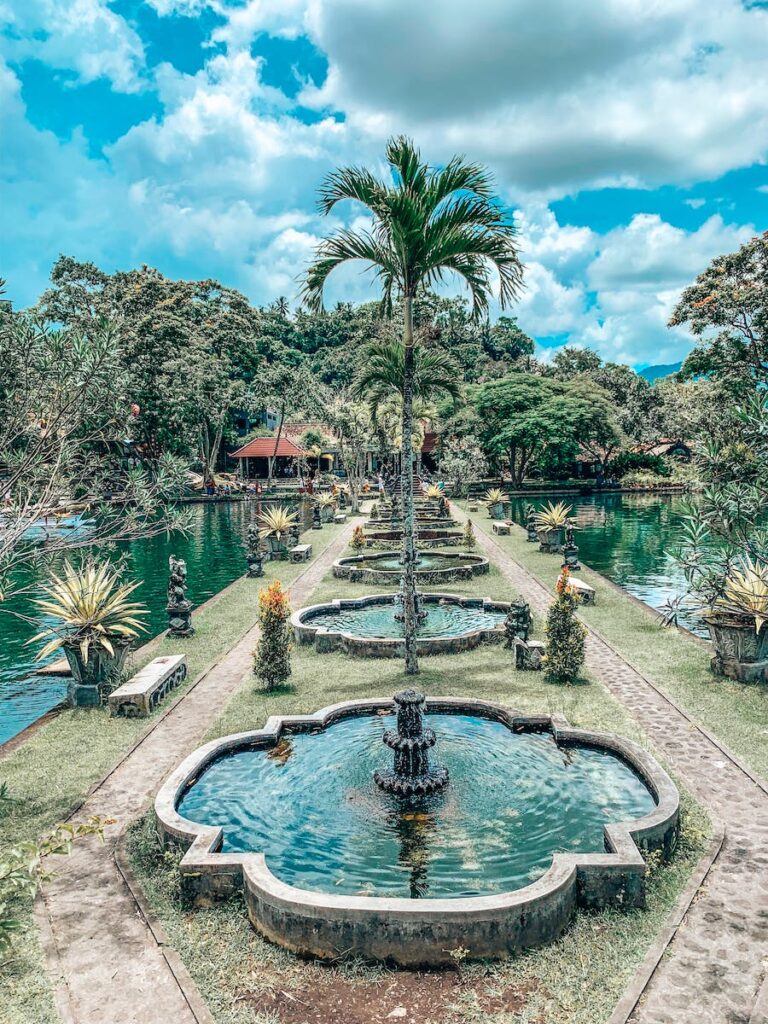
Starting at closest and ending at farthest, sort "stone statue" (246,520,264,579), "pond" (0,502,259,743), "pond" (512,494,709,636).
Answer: "pond" (0,502,259,743) < "pond" (512,494,709,636) < "stone statue" (246,520,264,579)

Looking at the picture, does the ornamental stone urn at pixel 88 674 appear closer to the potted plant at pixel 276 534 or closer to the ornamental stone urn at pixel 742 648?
the ornamental stone urn at pixel 742 648

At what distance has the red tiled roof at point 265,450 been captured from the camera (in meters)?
57.9

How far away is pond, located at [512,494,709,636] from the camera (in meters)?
19.7

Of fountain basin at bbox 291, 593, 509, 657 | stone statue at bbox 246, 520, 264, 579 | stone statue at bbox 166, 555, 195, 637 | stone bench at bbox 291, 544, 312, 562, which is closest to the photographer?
fountain basin at bbox 291, 593, 509, 657

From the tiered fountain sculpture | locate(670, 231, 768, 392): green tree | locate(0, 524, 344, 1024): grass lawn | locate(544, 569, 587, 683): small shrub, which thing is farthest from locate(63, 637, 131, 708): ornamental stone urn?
locate(670, 231, 768, 392): green tree

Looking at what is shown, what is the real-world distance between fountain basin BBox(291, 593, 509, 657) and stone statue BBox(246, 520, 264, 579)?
5.33 metres

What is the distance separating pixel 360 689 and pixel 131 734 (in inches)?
130

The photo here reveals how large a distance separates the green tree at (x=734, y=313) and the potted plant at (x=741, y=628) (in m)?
17.0

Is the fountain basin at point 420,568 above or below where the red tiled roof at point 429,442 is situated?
below

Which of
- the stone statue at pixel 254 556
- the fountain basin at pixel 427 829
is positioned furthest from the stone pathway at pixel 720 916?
the stone statue at pixel 254 556

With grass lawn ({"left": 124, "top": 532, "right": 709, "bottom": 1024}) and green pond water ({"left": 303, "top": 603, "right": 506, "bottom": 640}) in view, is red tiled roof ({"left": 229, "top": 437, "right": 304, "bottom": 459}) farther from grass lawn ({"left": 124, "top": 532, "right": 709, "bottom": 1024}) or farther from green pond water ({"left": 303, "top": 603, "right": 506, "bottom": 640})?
grass lawn ({"left": 124, "top": 532, "right": 709, "bottom": 1024})

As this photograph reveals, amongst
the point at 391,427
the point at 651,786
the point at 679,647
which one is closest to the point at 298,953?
the point at 651,786

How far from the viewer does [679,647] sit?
12.6 metres

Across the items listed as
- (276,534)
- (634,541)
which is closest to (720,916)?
(276,534)
